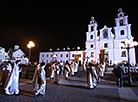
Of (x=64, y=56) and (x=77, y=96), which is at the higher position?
(x=64, y=56)

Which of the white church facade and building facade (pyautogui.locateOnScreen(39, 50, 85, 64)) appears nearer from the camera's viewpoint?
the white church facade

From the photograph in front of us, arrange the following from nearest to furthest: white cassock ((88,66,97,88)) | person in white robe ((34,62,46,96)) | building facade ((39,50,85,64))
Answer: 1. person in white robe ((34,62,46,96))
2. white cassock ((88,66,97,88))
3. building facade ((39,50,85,64))

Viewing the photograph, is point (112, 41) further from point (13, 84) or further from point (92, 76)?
point (13, 84)

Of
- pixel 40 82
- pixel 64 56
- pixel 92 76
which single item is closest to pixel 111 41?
pixel 64 56

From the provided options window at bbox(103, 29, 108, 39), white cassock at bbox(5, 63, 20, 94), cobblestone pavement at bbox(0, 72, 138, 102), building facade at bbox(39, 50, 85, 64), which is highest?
window at bbox(103, 29, 108, 39)

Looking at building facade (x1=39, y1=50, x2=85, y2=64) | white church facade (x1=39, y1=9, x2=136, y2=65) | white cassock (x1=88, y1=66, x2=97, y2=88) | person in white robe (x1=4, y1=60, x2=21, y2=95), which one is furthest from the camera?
building facade (x1=39, y1=50, x2=85, y2=64)

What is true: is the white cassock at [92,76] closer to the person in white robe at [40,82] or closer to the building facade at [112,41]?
the person in white robe at [40,82]

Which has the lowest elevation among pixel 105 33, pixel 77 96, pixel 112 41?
pixel 77 96

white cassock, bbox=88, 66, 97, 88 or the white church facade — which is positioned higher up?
the white church facade

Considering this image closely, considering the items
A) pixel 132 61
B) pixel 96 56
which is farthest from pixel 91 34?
pixel 132 61

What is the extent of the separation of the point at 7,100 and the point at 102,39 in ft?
124

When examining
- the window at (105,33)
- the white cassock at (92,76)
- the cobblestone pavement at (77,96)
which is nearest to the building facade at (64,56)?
the window at (105,33)

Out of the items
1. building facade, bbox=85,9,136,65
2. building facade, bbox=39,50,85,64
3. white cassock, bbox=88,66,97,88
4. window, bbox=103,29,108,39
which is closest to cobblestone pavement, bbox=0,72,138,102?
white cassock, bbox=88,66,97,88

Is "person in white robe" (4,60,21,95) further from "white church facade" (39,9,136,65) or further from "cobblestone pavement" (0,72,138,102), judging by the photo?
"white church facade" (39,9,136,65)
